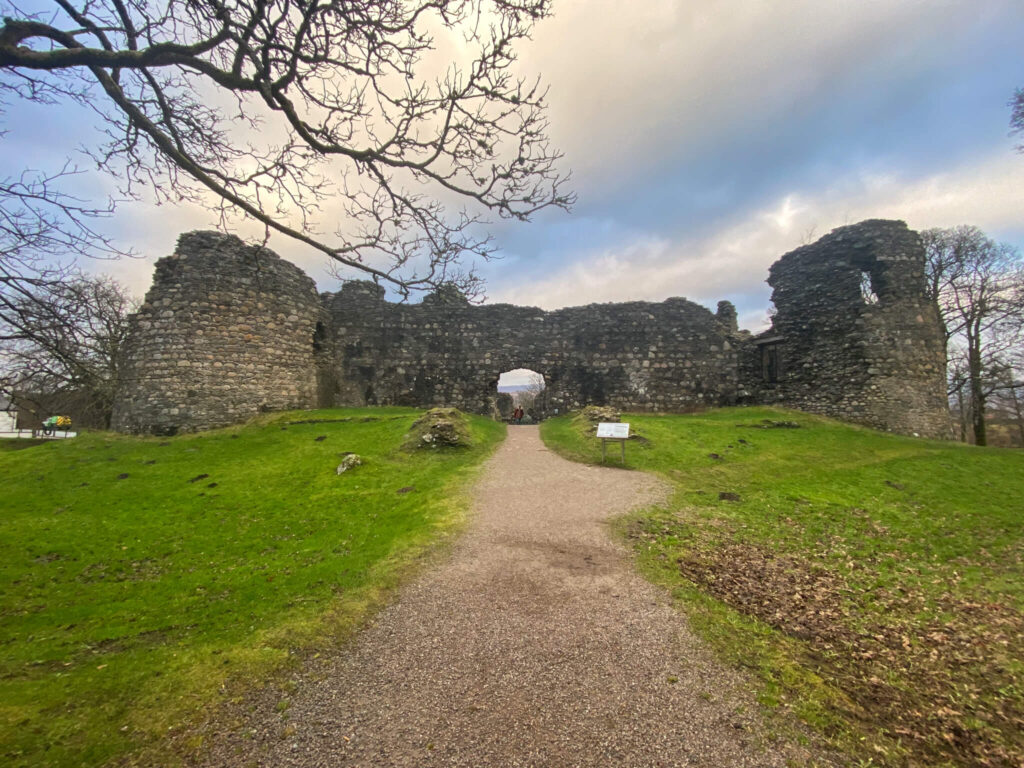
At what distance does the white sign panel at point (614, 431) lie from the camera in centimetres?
1217

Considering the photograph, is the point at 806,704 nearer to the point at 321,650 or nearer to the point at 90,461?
the point at 321,650

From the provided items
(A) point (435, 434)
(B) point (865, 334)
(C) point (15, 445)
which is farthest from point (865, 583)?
(C) point (15, 445)

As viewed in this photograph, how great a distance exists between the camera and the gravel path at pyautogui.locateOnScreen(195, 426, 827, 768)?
315 cm

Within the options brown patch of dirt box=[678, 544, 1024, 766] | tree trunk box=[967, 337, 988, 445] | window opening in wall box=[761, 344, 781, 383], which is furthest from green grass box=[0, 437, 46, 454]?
tree trunk box=[967, 337, 988, 445]

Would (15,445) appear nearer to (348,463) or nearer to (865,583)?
(348,463)

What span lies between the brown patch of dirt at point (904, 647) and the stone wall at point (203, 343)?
15.7m

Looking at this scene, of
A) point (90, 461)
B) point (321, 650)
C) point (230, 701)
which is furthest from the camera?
point (90, 461)

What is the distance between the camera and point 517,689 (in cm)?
382

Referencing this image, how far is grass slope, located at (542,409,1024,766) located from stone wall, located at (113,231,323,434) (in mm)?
12890

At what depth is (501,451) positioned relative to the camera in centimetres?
1465

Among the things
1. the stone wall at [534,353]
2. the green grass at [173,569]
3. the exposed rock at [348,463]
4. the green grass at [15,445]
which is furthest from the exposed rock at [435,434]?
the green grass at [15,445]

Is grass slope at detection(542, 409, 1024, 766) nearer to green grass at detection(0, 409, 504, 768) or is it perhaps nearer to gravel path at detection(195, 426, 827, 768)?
gravel path at detection(195, 426, 827, 768)

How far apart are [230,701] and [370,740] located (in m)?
1.34

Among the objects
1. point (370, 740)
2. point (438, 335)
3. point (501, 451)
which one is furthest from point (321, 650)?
point (438, 335)
